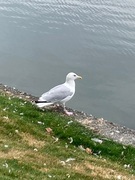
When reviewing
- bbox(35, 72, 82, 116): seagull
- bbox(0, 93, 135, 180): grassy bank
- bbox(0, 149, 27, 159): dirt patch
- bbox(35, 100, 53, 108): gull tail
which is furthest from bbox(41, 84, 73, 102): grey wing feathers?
bbox(0, 149, 27, 159): dirt patch

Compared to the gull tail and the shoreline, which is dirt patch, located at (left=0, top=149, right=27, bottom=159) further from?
the shoreline

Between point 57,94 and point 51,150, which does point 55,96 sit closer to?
point 57,94

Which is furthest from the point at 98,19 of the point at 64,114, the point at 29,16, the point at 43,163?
the point at 43,163

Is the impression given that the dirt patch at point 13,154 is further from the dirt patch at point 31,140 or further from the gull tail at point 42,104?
the gull tail at point 42,104

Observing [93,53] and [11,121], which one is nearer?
[11,121]

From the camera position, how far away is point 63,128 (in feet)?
70.3

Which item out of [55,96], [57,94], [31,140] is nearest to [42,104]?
[55,96]

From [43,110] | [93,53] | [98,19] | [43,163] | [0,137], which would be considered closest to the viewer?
[43,163]

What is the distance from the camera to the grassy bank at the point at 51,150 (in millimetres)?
14953

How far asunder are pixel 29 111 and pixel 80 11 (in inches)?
1249

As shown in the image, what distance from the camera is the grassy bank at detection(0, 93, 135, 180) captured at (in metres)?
15.0

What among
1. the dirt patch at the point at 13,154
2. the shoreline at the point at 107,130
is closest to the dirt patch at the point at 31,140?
the dirt patch at the point at 13,154

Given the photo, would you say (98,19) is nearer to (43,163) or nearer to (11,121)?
(11,121)

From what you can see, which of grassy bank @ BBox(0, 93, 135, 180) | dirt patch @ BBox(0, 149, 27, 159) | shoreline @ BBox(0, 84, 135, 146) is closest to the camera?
grassy bank @ BBox(0, 93, 135, 180)
